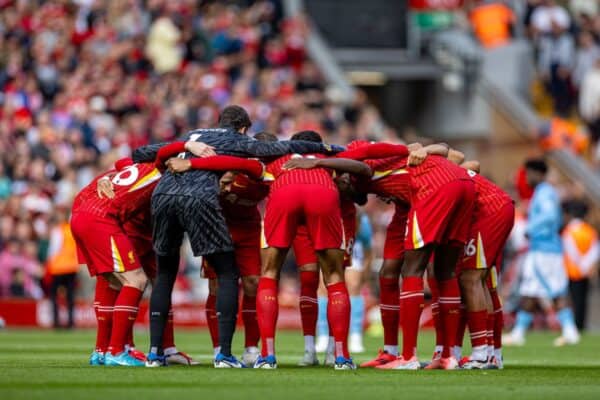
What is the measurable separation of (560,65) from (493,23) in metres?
2.23

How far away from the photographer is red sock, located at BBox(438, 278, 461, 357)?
15039 millimetres

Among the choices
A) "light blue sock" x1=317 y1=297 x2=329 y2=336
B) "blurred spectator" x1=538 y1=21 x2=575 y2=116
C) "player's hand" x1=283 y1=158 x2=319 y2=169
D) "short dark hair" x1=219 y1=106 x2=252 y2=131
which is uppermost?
"blurred spectator" x1=538 y1=21 x2=575 y2=116

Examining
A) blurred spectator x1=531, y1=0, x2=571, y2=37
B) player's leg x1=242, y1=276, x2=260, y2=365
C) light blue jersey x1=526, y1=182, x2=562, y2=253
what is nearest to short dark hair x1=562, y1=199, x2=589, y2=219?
light blue jersey x1=526, y1=182, x2=562, y2=253

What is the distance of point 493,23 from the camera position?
37.2 m

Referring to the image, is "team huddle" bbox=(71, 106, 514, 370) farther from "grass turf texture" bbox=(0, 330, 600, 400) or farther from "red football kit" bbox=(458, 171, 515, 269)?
"grass turf texture" bbox=(0, 330, 600, 400)

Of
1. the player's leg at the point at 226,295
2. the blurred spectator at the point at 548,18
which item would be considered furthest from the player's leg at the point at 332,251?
the blurred spectator at the point at 548,18

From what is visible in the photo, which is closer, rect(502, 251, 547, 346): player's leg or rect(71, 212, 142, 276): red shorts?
rect(71, 212, 142, 276): red shorts

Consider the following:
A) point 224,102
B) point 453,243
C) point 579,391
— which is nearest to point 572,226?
point 224,102

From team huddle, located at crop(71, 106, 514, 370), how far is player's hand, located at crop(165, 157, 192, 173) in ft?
0.07

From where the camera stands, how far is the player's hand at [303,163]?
566 inches

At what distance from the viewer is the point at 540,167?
843 inches

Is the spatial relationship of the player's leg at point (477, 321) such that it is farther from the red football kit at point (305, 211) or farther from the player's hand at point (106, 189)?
the player's hand at point (106, 189)

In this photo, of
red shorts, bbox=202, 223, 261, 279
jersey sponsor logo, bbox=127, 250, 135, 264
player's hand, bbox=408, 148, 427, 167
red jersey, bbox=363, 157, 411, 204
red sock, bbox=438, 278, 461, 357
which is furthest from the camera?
red shorts, bbox=202, 223, 261, 279

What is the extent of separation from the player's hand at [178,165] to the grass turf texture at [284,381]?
74.0 inches
